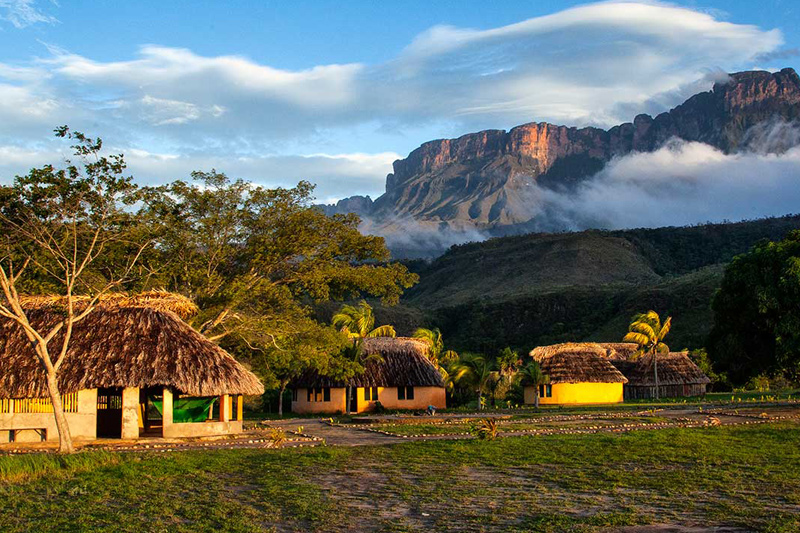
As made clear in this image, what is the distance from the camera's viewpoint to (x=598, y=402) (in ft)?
150

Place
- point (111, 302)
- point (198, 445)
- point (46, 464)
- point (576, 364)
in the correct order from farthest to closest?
point (576, 364) < point (111, 302) < point (198, 445) < point (46, 464)

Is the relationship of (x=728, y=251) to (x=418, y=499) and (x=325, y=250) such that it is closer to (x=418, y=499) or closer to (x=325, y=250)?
(x=325, y=250)

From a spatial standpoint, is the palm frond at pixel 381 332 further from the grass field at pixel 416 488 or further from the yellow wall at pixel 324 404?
the grass field at pixel 416 488

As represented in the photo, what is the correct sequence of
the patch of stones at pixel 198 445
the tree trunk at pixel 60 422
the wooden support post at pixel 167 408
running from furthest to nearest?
1. the wooden support post at pixel 167 408
2. the patch of stones at pixel 198 445
3. the tree trunk at pixel 60 422

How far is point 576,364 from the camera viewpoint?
151 feet

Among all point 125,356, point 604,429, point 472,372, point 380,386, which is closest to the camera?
point 125,356

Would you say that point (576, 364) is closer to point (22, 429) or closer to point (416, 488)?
point (22, 429)

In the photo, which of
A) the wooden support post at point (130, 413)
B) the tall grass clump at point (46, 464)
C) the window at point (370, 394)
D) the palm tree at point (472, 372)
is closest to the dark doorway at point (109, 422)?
Result: the wooden support post at point (130, 413)

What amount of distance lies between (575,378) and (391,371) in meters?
10.8

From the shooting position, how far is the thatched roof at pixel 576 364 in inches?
1789

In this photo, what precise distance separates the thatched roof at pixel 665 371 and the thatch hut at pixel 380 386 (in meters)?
15.2

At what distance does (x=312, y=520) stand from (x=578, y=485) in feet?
14.7

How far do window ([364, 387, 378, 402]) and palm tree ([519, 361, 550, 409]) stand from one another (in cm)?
774

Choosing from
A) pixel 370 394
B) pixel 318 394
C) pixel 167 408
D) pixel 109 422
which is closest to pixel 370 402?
pixel 370 394
